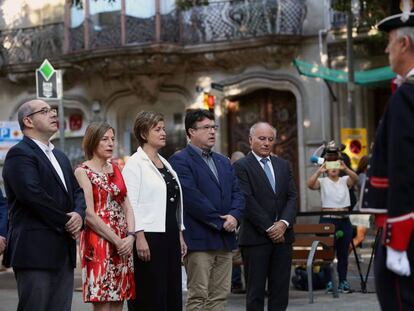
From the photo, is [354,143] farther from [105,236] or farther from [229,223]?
[105,236]

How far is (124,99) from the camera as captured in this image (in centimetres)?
2492

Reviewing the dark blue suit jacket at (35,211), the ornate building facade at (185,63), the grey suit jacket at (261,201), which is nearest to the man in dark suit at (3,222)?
the dark blue suit jacket at (35,211)

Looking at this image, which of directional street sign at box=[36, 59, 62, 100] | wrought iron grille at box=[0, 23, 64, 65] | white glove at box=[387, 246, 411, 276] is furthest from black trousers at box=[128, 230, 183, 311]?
wrought iron grille at box=[0, 23, 64, 65]

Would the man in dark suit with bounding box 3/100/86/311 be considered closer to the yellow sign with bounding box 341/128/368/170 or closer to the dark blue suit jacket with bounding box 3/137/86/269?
the dark blue suit jacket with bounding box 3/137/86/269

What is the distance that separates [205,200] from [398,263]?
3.53m

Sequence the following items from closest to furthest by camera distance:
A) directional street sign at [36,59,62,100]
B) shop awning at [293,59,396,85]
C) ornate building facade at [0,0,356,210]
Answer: directional street sign at [36,59,62,100]
shop awning at [293,59,396,85]
ornate building facade at [0,0,356,210]

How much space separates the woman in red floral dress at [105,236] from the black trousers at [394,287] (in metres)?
2.96

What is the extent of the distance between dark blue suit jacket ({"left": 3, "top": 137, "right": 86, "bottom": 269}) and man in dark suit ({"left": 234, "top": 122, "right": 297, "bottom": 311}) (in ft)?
6.98

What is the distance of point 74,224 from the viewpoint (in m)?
6.33

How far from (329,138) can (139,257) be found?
15.3 metres

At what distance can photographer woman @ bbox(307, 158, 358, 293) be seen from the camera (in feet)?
36.5

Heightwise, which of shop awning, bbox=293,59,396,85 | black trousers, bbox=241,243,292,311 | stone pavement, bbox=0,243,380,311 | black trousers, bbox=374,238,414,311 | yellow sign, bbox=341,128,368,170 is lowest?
stone pavement, bbox=0,243,380,311

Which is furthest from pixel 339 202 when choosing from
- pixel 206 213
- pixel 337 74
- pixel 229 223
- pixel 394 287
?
pixel 337 74

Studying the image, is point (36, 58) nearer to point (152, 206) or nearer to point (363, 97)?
point (363, 97)
